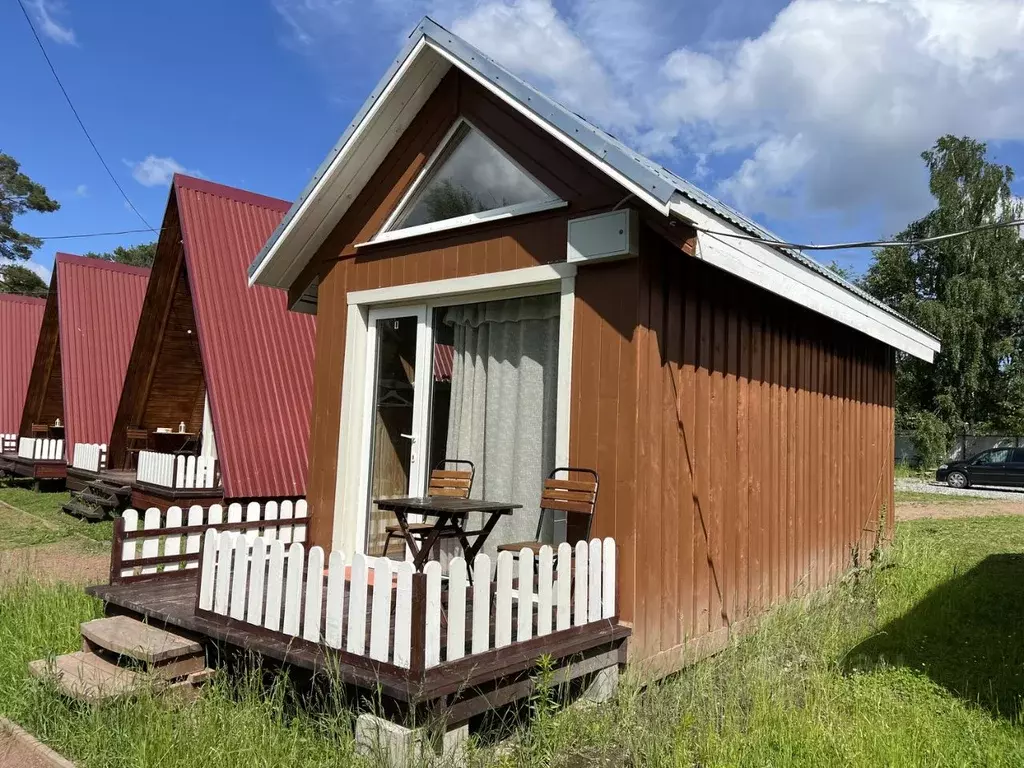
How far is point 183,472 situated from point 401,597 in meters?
7.44

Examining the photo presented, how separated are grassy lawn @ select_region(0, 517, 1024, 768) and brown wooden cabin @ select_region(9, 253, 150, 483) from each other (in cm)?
971

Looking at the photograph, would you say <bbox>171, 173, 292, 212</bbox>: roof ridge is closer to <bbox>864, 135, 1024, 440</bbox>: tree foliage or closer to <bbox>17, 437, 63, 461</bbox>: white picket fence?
<bbox>17, 437, 63, 461</bbox>: white picket fence

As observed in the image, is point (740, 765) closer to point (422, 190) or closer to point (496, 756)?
point (496, 756)

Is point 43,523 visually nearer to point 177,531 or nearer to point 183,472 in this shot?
point 183,472

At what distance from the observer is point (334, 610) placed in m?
3.41

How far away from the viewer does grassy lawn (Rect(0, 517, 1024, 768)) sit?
323 cm

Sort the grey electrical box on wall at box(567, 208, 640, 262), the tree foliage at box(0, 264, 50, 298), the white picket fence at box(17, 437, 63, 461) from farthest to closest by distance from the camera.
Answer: the tree foliage at box(0, 264, 50, 298), the white picket fence at box(17, 437, 63, 461), the grey electrical box on wall at box(567, 208, 640, 262)

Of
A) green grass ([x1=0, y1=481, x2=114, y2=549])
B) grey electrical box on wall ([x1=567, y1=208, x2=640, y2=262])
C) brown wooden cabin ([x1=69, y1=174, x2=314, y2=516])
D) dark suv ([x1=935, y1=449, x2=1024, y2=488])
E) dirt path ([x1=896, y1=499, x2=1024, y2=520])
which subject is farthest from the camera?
dark suv ([x1=935, y1=449, x2=1024, y2=488])

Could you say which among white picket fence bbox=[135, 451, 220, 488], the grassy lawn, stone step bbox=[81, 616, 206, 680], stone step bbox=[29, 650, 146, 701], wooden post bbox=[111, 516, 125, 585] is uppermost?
white picket fence bbox=[135, 451, 220, 488]

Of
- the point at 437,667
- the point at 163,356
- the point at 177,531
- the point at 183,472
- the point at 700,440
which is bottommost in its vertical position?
the point at 437,667

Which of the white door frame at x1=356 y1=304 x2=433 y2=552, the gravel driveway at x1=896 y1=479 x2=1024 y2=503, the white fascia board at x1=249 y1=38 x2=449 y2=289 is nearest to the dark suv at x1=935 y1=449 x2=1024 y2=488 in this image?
the gravel driveway at x1=896 y1=479 x2=1024 y2=503

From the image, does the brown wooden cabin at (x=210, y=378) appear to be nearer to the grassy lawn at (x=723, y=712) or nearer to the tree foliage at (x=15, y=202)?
the grassy lawn at (x=723, y=712)

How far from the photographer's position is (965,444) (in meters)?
27.9

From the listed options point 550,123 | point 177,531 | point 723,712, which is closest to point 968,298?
point 550,123
